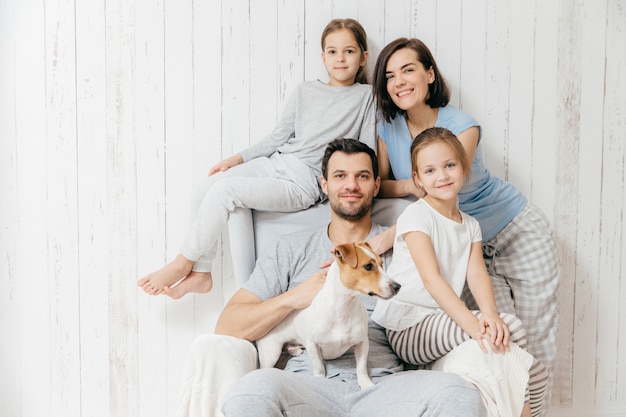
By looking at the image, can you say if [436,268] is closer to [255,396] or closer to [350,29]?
[255,396]

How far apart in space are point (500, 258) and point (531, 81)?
0.68 m

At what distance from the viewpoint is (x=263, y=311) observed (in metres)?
1.85

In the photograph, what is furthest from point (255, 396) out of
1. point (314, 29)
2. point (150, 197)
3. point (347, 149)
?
point (314, 29)

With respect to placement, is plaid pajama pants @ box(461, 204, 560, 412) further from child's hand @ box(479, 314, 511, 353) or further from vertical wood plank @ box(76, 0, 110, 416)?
vertical wood plank @ box(76, 0, 110, 416)

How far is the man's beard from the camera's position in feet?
6.51

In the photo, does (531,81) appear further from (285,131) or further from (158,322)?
(158,322)

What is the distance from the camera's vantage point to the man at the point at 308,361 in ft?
5.13

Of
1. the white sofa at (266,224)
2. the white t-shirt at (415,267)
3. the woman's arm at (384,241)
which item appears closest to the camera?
the white t-shirt at (415,267)

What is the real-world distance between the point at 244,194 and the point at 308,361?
0.56 m

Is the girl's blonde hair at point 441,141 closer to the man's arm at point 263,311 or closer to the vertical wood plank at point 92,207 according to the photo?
the man's arm at point 263,311

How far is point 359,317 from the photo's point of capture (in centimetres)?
174

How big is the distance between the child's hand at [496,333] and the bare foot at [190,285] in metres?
0.93

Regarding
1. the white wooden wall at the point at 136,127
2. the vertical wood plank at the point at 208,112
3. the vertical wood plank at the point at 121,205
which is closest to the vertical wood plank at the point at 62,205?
the white wooden wall at the point at 136,127

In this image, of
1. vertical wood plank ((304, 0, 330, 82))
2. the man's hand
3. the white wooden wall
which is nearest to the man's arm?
the man's hand
